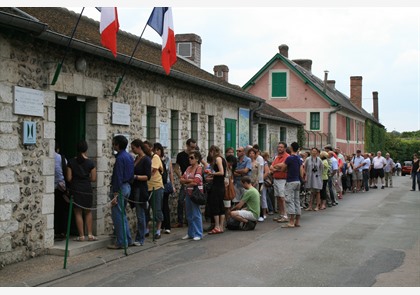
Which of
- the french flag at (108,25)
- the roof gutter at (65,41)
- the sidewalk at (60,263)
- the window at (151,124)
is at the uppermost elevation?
the french flag at (108,25)

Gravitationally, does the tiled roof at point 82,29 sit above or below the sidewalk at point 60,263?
above

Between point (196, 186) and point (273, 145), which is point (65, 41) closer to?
point (196, 186)

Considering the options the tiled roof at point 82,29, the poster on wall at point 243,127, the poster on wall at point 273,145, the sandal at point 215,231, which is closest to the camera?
the tiled roof at point 82,29

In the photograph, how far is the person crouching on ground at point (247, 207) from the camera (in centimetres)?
1184

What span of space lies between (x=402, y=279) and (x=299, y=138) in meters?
21.7

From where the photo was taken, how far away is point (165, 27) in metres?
10.9

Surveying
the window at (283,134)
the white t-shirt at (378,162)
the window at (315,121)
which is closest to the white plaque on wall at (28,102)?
the window at (283,134)

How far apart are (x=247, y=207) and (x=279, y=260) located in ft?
12.4

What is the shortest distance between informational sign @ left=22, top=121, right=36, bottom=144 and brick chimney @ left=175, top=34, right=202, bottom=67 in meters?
12.5

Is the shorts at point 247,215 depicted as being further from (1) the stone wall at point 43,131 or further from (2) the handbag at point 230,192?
(1) the stone wall at point 43,131

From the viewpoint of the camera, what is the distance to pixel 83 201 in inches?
374

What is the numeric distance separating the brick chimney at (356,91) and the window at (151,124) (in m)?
39.3

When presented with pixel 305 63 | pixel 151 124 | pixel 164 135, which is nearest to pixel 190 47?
pixel 164 135

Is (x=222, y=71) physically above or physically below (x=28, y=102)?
above
